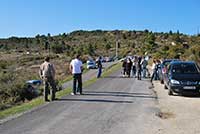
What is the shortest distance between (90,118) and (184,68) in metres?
9.40

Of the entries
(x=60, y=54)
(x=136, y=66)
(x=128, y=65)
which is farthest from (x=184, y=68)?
(x=60, y=54)

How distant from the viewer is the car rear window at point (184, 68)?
19375 millimetres

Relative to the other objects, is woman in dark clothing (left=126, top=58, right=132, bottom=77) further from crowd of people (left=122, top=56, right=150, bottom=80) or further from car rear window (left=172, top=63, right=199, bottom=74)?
car rear window (left=172, top=63, right=199, bottom=74)

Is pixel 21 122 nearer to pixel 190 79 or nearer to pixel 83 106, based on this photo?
pixel 83 106

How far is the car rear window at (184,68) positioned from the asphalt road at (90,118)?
4.30 m

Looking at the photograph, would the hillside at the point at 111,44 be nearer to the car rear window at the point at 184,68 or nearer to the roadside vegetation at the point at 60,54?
the roadside vegetation at the point at 60,54

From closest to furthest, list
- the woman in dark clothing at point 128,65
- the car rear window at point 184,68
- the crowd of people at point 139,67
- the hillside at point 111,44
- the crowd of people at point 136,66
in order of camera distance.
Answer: the car rear window at point 184,68 < the crowd of people at point 139,67 < the crowd of people at point 136,66 < the woman in dark clothing at point 128,65 < the hillside at point 111,44

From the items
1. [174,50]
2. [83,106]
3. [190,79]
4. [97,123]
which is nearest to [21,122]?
[97,123]

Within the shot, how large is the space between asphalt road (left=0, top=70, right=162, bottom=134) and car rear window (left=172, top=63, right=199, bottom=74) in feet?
14.1

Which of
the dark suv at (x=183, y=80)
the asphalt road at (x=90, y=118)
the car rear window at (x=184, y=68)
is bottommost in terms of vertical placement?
the asphalt road at (x=90, y=118)

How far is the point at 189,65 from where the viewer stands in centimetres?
1995

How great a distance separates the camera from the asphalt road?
383 inches

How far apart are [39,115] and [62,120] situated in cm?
118

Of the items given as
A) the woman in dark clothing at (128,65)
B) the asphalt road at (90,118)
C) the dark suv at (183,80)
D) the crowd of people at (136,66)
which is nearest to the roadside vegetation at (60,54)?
the crowd of people at (136,66)
